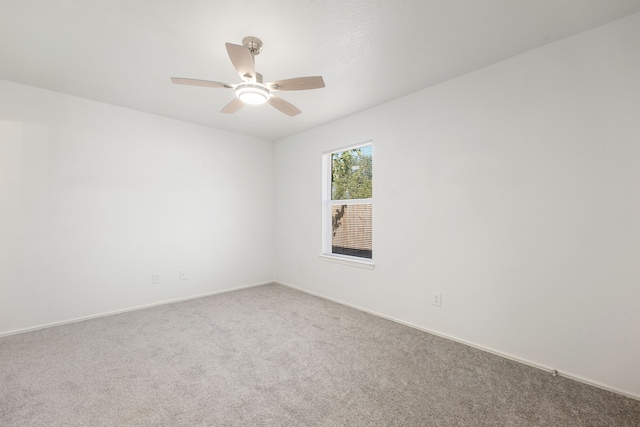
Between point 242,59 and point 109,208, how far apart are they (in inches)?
105

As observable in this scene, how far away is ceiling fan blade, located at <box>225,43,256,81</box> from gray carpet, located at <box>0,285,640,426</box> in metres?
2.10

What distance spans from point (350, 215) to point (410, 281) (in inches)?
48.5

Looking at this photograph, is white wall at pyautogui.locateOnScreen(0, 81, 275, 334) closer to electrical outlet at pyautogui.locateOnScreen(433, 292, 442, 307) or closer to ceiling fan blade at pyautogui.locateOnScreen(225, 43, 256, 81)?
ceiling fan blade at pyautogui.locateOnScreen(225, 43, 256, 81)

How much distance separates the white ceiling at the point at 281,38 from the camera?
172 centimetres

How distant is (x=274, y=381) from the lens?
6.30 ft

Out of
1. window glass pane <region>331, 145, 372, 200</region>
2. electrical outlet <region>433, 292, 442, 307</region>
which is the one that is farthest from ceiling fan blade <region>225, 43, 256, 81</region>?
electrical outlet <region>433, 292, 442, 307</region>

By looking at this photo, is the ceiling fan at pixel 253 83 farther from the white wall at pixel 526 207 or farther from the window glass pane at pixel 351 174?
the window glass pane at pixel 351 174

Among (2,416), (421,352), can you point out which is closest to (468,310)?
(421,352)

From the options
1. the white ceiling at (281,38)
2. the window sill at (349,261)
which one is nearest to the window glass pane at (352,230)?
the window sill at (349,261)

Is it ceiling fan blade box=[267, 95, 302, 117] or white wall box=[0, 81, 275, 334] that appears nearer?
ceiling fan blade box=[267, 95, 302, 117]

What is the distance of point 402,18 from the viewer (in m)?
1.81

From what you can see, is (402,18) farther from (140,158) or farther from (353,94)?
(140,158)

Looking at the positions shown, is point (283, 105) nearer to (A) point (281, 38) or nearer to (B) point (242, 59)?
(A) point (281, 38)

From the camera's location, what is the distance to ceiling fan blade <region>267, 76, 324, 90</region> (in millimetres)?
1855
